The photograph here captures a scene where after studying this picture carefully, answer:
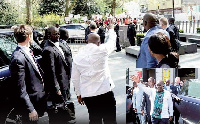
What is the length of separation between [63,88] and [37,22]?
88.7 ft

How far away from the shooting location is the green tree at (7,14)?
3306 cm

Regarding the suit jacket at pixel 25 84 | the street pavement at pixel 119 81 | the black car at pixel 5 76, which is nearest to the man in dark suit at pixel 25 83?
the suit jacket at pixel 25 84

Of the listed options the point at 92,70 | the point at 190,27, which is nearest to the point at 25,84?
the point at 92,70

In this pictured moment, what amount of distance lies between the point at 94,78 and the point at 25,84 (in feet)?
2.94

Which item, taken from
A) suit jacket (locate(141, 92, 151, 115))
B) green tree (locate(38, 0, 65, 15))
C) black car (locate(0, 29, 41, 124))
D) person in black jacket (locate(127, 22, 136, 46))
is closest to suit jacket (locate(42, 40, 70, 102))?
black car (locate(0, 29, 41, 124))

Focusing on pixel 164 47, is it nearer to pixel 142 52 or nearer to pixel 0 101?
pixel 142 52

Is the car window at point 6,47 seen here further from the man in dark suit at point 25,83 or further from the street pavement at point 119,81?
the man in dark suit at point 25,83

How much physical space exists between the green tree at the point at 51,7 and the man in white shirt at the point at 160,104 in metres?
37.0

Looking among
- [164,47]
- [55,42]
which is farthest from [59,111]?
[164,47]

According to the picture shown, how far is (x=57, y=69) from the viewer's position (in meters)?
5.00

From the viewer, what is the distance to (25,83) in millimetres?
3898

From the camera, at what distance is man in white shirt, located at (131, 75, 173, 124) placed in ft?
10.0

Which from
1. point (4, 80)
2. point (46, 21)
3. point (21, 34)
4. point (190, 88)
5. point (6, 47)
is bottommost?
point (4, 80)

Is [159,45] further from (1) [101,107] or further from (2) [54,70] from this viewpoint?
(2) [54,70]
